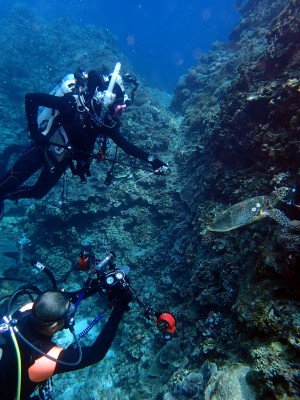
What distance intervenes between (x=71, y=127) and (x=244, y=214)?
10.8ft

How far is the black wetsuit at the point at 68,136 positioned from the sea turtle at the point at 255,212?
6.27 feet

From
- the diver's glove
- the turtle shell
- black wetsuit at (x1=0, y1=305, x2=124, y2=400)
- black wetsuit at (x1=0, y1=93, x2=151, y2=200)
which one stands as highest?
black wetsuit at (x1=0, y1=93, x2=151, y2=200)

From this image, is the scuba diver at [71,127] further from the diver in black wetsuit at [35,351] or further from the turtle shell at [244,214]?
the diver in black wetsuit at [35,351]

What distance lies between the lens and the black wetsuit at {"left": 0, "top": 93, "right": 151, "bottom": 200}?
434cm

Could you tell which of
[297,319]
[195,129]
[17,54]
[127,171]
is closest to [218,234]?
[297,319]

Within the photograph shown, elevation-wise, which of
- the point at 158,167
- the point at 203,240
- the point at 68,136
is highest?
the point at 68,136

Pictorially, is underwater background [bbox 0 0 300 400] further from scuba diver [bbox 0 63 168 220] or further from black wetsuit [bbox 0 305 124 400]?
scuba diver [bbox 0 63 168 220]

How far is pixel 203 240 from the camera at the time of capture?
4.80 meters

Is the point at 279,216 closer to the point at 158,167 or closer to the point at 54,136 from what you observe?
the point at 158,167

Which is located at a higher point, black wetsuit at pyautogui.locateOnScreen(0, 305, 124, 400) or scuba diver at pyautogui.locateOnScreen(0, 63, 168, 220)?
scuba diver at pyautogui.locateOnScreen(0, 63, 168, 220)

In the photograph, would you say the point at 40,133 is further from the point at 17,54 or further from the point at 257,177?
the point at 17,54

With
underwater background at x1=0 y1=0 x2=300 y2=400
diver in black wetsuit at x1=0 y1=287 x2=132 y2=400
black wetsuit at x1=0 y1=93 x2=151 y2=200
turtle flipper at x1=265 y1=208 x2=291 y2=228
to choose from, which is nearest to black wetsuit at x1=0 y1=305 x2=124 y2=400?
diver in black wetsuit at x1=0 y1=287 x2=132 y2=400

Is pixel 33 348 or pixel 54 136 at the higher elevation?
pixel 54 136

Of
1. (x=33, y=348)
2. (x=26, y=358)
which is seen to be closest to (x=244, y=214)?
(x=33, y=348)
